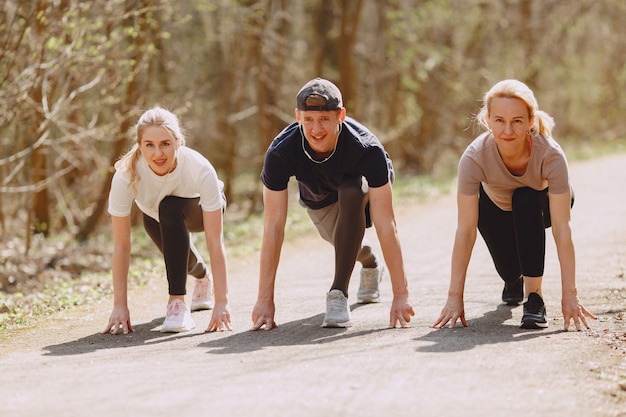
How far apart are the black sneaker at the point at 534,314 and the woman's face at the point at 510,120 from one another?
0.92 meters

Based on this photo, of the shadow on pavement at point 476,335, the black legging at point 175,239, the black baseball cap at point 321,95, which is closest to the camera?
the shadow on pavement at point 476,335

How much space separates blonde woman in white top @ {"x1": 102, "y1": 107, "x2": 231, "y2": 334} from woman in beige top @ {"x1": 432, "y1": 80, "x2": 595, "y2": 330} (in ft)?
4.81

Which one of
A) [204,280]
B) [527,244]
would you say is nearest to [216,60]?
[204,280]

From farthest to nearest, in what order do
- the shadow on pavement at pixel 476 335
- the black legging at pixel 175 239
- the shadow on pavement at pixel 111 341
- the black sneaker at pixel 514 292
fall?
the black sneaker at pixel 514 292
the black legging at pixel 175 239
the shadow on pavement at pixel 111 341
the shadow on pavement at pixel 476 335

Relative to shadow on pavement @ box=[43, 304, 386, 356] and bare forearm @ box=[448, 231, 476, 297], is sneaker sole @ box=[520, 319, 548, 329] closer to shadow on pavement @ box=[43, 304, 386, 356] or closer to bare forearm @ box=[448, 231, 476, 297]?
bare forearm @ box=[448, 231, 476, 297]

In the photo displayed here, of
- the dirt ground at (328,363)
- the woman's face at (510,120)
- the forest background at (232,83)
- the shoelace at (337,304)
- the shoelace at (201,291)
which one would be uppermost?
the forest background at (232,83)

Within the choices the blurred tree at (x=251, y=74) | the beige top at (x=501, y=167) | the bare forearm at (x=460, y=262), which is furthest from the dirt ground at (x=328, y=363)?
the blurred tree at (x=251, y=74)

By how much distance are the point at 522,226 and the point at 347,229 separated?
1045 mm

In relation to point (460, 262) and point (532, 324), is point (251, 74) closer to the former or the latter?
point (460, 262)

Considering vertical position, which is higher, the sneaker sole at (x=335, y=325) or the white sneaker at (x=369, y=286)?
the white sneaker at (x=369, y=286)

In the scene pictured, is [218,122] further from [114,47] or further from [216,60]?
[114,47]

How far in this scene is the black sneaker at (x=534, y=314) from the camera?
520 cm

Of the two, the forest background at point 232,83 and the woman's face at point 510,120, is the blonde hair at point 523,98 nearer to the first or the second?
the woman's face at point 510,120

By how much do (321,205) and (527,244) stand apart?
1380 mm
